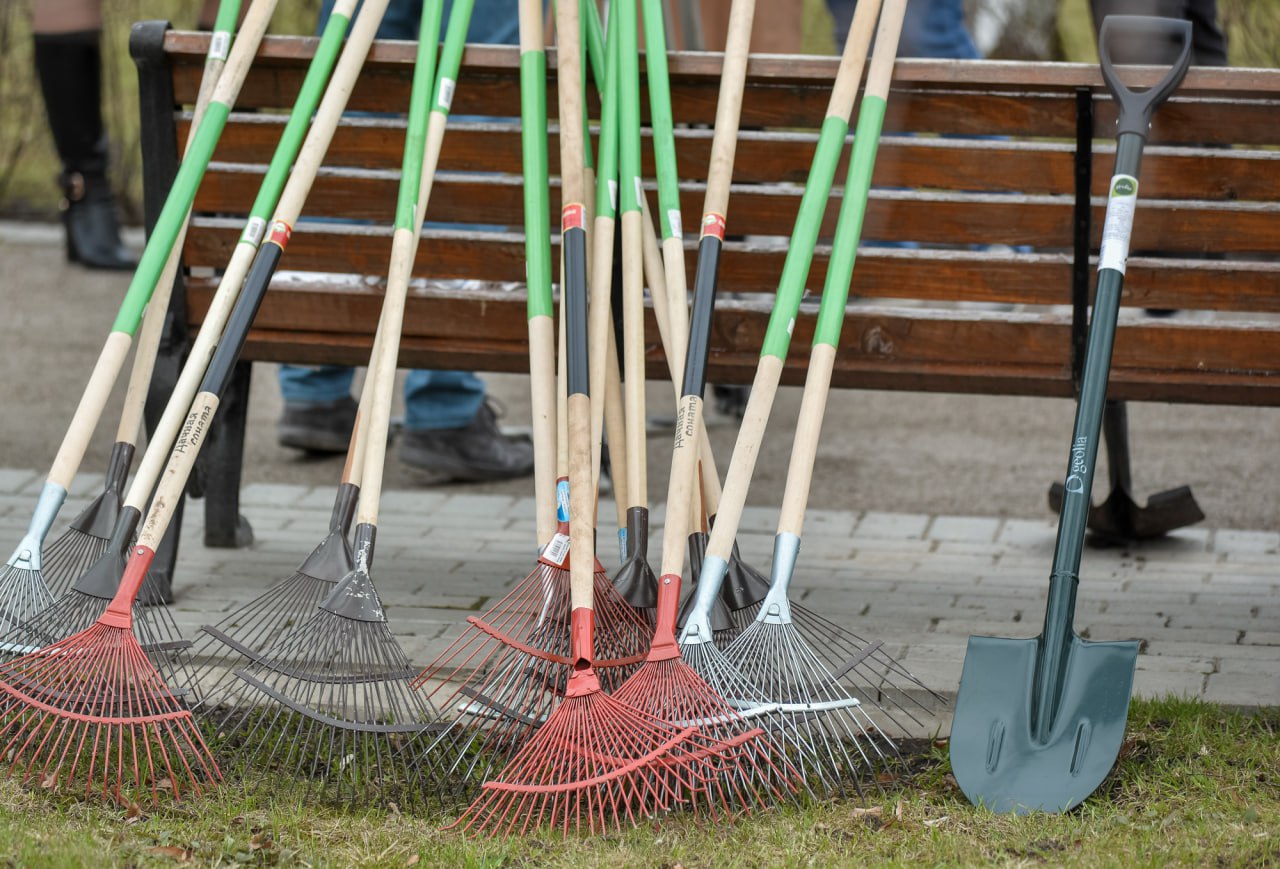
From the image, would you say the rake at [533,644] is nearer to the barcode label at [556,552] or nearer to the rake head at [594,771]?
the barcode label at [556,552]

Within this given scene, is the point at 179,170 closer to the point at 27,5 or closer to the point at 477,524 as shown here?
the point at 477,524

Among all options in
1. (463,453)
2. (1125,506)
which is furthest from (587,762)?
(463,453)

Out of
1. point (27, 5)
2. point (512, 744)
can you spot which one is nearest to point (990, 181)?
point (512, 744)

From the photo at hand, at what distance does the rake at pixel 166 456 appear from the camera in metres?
2.55

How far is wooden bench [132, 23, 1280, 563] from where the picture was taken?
295 centimetres

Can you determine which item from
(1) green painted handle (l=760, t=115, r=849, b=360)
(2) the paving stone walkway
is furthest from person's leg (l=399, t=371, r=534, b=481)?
(1) green painted handle (l=760, t=115, r=849, b=360)

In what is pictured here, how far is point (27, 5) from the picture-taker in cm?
818

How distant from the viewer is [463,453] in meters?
4.54

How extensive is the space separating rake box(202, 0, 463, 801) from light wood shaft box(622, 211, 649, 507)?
0.39m

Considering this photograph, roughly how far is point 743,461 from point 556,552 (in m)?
0.34

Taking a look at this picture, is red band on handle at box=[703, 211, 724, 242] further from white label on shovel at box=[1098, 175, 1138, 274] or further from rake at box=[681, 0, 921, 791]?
white label on shovel at box=[1098, 175, 1138, 274]

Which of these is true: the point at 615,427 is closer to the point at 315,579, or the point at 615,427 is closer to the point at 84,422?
the point at 315,579

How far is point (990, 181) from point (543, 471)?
1.01 meters

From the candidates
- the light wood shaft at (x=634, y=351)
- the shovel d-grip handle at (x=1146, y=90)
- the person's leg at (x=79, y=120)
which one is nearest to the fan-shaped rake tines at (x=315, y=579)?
the light wood shaft at (x=634, y=351)
